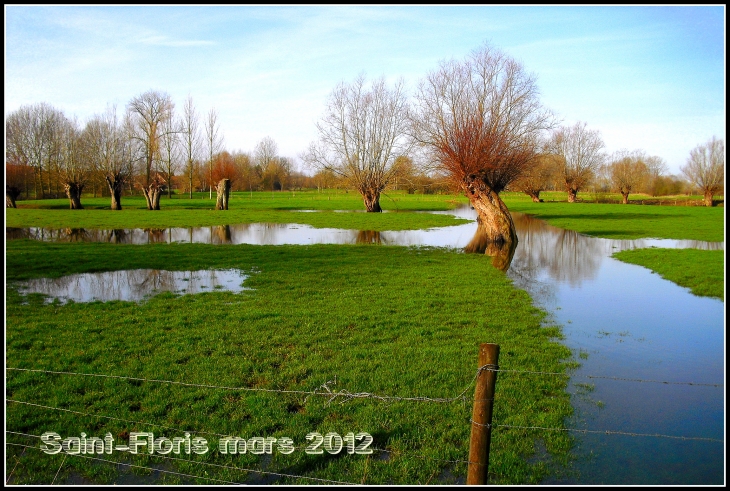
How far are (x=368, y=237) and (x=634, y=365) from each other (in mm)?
20177

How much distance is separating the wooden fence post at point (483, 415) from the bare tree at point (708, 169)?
72.8 meters

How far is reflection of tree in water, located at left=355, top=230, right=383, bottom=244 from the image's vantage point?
25.0m

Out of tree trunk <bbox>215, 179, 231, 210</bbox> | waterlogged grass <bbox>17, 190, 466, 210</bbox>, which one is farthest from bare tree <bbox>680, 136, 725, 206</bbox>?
tree trunk <bbox>215, 179, 231, 210</bbox>

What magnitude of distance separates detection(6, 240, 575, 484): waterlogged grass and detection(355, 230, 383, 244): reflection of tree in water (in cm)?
1199

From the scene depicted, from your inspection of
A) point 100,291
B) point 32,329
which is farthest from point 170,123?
point 32,329

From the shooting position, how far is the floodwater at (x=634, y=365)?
4879mm

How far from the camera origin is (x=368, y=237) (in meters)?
27.2

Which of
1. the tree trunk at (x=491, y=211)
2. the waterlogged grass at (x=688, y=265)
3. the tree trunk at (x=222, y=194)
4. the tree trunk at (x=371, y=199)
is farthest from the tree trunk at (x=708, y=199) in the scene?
the tree trunk at (x=222, y=194)

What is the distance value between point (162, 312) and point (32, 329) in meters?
2.22

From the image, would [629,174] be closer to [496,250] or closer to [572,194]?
[572,194]

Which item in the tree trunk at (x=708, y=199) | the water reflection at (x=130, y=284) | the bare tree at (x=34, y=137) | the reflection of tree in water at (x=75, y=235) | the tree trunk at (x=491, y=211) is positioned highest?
the bare tree at (x=34, y=137)

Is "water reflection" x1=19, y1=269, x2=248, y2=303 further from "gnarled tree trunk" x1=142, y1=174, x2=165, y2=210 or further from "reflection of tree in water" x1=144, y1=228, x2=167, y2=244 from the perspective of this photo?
"gnarled tree trunk" x1=142, y1=174, x2=165, y2=210

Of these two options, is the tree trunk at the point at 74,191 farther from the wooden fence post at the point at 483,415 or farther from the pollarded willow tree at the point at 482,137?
the wooden fence post at the point at 483,415

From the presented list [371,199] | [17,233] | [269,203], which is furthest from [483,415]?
[269,203]
